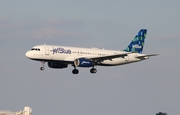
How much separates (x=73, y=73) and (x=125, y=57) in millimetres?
13046

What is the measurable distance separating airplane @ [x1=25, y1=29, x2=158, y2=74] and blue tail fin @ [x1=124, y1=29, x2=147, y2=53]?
18.1 ft

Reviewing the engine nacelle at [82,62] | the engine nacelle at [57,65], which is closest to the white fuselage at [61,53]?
the engine nacelle at [82,62]

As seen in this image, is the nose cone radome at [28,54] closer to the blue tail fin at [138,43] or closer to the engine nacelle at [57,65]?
the engine nacelle at [57,65]

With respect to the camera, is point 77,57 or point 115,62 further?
point 115,62

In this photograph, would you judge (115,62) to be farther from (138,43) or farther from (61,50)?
(61,50)

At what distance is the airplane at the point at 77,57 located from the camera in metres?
107

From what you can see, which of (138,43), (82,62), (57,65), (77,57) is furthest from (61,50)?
(138,43)

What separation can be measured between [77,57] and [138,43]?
2594cm

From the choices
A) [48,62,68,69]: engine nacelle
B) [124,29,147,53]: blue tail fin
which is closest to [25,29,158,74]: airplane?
[48,62,68,69]: engine nacelle

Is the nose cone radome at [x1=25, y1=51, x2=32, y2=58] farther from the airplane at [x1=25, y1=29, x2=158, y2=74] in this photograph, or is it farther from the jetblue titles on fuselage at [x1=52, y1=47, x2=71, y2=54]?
the jetblue titles on fuselage at [x1=52, y1=47, x2=71, y2=54]

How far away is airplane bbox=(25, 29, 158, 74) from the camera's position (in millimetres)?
107375

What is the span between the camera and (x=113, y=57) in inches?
4473

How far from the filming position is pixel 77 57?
111 m

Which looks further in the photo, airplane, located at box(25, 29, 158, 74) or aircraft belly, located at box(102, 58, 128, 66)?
aircraft belly, located at box(102, 58, 128, 66)
